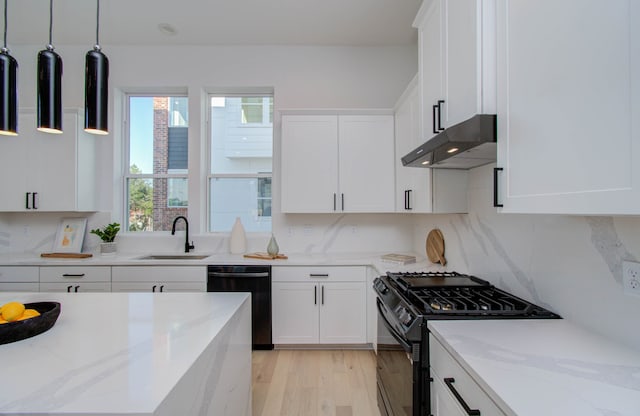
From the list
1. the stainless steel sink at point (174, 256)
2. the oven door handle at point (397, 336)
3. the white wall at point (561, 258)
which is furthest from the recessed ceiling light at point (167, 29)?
the oven door handle at point (397, 336)

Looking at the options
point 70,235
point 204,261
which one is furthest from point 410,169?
point 70,235

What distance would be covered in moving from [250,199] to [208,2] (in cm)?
196

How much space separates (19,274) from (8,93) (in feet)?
7.51

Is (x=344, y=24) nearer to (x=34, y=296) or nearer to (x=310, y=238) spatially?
(x=310, y=238)

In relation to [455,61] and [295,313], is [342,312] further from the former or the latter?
[455,61]

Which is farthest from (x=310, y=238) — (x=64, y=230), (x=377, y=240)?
(x=64, y=230)

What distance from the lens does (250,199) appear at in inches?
137

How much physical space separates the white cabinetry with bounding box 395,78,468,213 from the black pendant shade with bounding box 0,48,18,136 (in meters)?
2.23

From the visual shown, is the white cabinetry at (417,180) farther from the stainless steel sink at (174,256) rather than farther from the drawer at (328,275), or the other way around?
the stainless steel sink at (174,256)

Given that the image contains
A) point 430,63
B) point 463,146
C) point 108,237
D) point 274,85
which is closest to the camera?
point 463,146

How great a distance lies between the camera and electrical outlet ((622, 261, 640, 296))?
0.97m

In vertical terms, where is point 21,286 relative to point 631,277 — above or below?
below

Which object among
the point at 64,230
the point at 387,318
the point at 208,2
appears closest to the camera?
the point at 387,318

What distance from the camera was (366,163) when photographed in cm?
299
